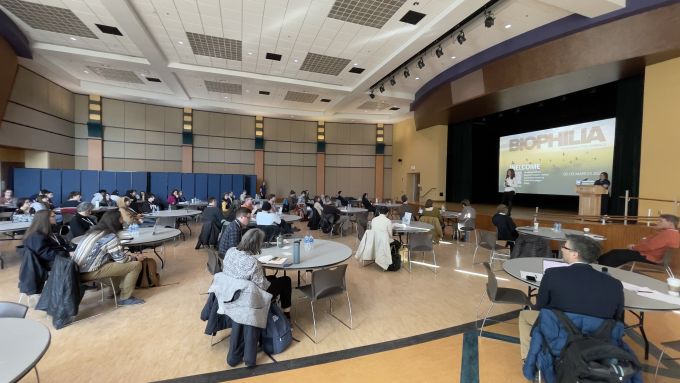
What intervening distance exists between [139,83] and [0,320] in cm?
1365

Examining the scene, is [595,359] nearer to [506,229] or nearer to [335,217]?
[506,229]

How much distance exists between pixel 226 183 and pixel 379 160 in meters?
9.54

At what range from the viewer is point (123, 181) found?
13.3 metres

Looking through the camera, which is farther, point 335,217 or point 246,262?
point 335,217

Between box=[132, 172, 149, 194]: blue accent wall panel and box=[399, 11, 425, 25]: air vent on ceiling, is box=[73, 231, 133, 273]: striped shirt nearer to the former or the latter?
box=[399, 11, 425, 25]: air vent on ceiling

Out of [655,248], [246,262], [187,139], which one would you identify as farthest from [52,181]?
[655,248]

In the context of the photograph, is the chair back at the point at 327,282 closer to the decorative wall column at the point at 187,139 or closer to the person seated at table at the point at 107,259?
the person seated at table at the point at 107,259

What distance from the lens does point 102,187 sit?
12719 mm

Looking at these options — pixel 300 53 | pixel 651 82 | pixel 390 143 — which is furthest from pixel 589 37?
pixel 390 143

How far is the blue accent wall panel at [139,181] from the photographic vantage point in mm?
13562

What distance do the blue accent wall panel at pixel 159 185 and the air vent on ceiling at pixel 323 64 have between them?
8.68 metres

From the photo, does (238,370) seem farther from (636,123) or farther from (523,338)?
(636,123)

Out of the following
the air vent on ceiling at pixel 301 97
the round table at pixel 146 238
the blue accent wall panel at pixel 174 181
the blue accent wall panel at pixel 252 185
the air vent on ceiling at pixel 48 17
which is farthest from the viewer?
the blue accent wall panel at pixel 252 185

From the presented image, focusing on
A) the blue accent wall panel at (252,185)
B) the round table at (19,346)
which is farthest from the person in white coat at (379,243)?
the blue accent wall panel at (252,185)
